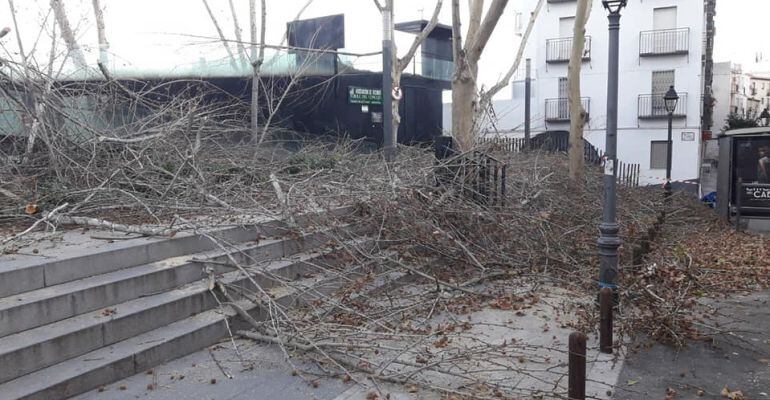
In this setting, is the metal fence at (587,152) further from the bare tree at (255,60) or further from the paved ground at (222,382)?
the paved ground at (222,382)

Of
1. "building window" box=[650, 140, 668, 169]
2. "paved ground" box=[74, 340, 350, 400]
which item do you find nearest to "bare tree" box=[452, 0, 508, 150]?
"paved ground" box=[74, 340, 350, 400]

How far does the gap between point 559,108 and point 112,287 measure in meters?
32.2

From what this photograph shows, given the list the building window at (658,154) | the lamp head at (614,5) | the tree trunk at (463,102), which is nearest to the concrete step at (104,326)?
the lamp head at (614,5)

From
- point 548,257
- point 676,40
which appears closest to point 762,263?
point 548,257

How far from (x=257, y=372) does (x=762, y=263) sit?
8796 mm

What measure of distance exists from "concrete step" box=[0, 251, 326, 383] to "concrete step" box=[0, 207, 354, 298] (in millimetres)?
427

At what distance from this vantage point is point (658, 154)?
33.2 meters

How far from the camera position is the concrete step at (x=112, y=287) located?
4.92 m

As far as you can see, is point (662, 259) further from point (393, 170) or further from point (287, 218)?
point (287, 218)

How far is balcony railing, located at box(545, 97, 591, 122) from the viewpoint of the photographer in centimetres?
3441

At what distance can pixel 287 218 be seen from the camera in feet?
25.9

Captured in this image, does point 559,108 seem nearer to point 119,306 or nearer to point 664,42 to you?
point 664,42

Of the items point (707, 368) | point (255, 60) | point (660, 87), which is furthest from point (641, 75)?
point (707, 368)

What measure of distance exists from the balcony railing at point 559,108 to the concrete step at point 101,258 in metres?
29.3
